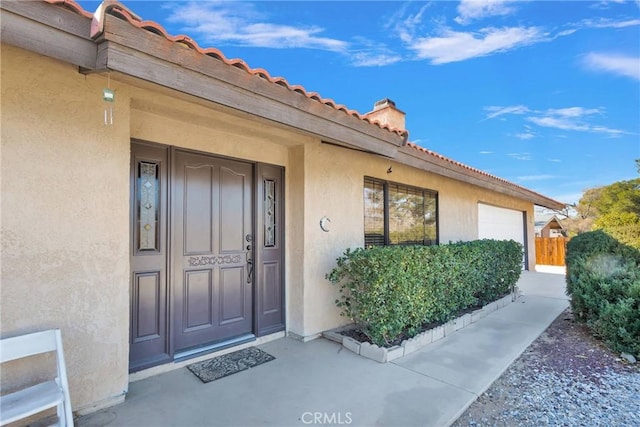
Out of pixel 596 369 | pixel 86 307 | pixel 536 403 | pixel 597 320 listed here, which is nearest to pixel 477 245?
pixel 597 320

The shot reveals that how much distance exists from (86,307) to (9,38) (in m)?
2.13

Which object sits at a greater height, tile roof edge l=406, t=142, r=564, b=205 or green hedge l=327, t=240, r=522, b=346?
tile roof edge l=406, t=142, r=564, b=205

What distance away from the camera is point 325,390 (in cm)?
335

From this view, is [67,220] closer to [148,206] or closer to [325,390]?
[148,206]

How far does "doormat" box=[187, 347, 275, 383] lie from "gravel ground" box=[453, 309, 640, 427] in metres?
2.40

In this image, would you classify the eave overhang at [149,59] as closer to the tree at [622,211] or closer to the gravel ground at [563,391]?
the gravel ground at [563,391]

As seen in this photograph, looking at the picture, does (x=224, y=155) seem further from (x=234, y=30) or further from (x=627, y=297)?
(x=627, y=297)

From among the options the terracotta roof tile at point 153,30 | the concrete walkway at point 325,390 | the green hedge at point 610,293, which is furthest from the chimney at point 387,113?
the concrete walkway at point 325,390

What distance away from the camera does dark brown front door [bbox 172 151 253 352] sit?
400 centimetres

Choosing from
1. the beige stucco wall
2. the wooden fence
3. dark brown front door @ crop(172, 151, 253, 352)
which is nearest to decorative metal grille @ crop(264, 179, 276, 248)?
dark brown front door @ crop(172, 151, 253, 352)

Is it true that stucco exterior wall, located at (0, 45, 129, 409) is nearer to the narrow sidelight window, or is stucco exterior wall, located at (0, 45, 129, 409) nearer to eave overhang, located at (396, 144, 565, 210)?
the narrow sidelight window

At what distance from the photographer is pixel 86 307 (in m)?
2.85

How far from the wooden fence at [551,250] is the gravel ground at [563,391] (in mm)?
16975
